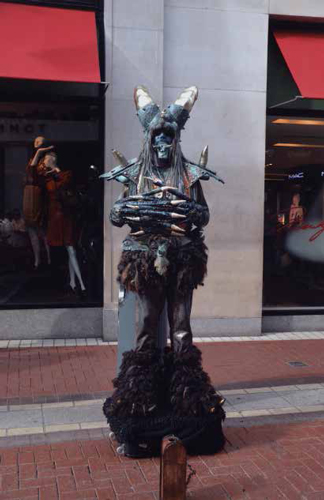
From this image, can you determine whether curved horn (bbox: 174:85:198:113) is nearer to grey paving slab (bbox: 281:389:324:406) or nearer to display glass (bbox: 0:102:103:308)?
grey paving slab (bbox: 281:389:324:406)

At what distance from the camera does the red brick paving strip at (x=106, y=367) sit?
6086mm

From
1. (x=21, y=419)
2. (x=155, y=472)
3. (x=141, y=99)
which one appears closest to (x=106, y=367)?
(x=21, y=419)

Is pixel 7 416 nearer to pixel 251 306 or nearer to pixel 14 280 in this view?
pixel 14 280

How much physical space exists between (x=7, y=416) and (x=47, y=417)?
0.38m

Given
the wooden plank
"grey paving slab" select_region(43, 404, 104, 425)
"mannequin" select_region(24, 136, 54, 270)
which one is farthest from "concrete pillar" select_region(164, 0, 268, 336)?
the wooden plank

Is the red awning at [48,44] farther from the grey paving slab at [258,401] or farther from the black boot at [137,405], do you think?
the grey paving slab at [258,401]

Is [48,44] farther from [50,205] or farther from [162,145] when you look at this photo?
[162,145]

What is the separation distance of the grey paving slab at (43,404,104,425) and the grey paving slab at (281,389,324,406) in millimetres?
1925

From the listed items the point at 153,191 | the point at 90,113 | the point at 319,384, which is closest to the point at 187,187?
the point at 153,191

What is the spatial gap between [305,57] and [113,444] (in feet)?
20.5

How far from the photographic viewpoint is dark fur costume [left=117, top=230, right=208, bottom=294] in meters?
4.33

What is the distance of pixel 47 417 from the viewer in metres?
5.15

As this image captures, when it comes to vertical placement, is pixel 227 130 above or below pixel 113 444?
above

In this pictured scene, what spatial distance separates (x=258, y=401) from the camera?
5.61 metres
